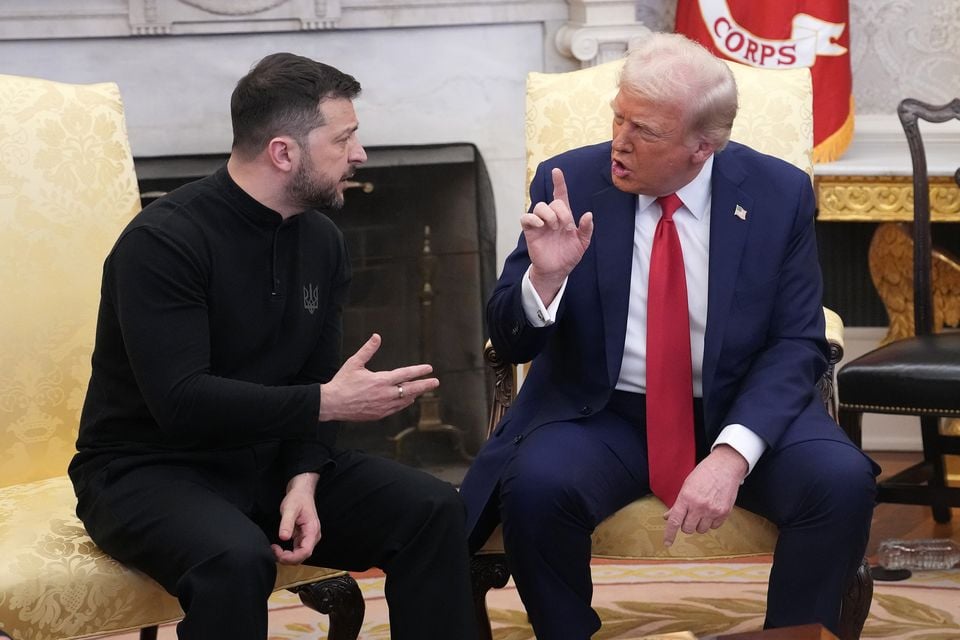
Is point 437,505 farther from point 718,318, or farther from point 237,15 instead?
point 237,15

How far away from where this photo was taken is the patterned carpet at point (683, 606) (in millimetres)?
3037

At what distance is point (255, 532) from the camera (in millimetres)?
2164

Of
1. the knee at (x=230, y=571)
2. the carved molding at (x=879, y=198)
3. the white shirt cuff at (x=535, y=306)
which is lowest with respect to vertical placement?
the knee at (x=230, y=571)

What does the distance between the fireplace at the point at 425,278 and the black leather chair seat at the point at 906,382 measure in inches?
50.4

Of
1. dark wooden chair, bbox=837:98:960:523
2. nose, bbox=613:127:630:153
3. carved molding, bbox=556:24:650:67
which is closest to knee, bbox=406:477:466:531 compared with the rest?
nose, bbox=613:127:630:153

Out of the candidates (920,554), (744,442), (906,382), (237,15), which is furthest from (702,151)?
(237,15)

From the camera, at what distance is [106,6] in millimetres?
3861

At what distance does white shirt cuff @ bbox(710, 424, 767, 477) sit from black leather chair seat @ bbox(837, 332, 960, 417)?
83cm

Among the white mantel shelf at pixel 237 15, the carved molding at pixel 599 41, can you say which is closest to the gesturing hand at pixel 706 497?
the carved molding at pixel 599 41

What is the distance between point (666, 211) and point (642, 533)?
612 mm

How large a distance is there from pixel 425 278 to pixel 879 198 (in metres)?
1.35

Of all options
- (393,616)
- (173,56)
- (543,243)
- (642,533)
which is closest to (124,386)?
(393,616)

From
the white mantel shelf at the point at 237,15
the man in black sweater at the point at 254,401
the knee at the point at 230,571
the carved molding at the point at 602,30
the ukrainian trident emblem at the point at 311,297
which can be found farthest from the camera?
the carved molding at the point at 602,30

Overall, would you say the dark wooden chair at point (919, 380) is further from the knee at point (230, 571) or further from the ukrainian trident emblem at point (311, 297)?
the knee at point (230, 571)
